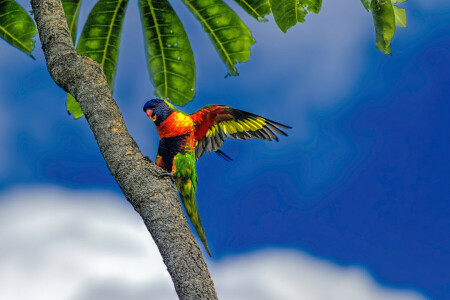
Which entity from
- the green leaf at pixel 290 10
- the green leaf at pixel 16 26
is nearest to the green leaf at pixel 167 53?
the green leaf at pixel 16 26

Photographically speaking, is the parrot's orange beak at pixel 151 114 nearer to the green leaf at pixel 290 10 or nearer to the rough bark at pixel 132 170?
the rough bark at pixel 132 170

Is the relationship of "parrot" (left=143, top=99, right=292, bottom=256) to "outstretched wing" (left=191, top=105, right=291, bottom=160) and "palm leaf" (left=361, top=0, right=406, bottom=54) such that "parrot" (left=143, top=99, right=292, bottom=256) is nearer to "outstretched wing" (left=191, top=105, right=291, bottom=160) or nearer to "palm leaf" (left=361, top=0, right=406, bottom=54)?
"outstretched wing" (left=191, top=105, right=291, bottom=160)

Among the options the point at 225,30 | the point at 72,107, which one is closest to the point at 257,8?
the point at 225,30

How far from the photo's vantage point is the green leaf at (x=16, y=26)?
6156mm

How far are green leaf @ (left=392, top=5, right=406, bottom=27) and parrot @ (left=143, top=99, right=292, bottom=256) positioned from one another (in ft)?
5.43

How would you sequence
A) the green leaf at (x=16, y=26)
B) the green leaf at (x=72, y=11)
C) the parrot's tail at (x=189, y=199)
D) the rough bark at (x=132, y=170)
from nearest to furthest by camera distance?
the rough bark at (x=132, y=170)
the parrot's tail at (x=189, y=199)
the green leaf at (x=16, y=26)
the green leaf at (x=72, y=11)

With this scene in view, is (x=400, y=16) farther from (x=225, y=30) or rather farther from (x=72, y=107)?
(x=72, y=107)

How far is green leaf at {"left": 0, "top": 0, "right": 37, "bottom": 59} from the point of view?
242 inches

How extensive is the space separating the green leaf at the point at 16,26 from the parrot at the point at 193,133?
223 cm

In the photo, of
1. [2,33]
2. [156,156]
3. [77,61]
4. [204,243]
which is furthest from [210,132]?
[2,33]

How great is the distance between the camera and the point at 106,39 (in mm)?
6594

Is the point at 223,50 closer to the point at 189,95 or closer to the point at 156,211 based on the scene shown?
the point at 189,95

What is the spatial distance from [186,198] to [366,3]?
2.35 meters

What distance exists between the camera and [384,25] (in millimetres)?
4773
